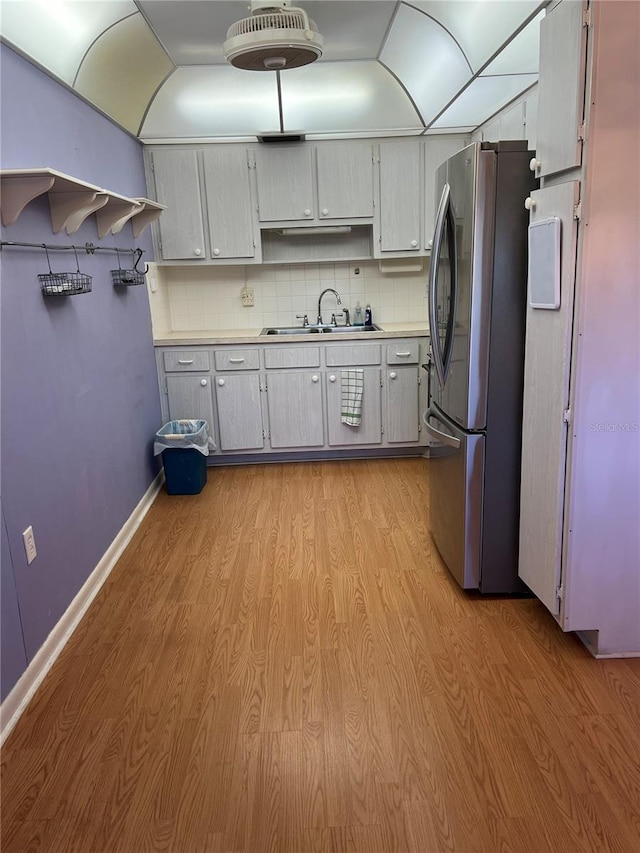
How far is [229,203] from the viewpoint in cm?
427

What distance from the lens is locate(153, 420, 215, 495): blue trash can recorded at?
383 centimetres

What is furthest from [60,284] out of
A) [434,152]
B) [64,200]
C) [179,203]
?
[434,152]

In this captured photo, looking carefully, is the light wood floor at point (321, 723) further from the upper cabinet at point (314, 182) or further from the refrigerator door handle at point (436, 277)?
the upper cabinet at point (314, 182)

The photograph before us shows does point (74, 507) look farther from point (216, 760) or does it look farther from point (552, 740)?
point (552, 740)

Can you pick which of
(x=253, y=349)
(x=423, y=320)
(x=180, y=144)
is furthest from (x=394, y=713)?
(x=180, y=144)

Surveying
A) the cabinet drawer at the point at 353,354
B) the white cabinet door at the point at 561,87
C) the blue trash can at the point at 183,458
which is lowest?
the blue trash can at the point at 183,458

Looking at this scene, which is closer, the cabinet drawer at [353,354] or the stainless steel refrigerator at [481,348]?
the stainless steel refrigerator at [481,348]

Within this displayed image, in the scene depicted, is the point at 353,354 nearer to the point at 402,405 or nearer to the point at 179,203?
the point at 402,405

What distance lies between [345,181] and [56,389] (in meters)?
2.70

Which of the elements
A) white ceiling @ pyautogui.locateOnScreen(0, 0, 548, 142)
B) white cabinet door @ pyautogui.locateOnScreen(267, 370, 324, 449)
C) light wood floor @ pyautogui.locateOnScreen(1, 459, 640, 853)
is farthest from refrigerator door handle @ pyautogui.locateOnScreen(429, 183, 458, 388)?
white cabinet door @ pyautogui.locateOnScreen(267, 370, 324, 449)

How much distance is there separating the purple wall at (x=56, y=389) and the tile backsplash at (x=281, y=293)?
116cm

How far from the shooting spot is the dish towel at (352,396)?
4246 mm

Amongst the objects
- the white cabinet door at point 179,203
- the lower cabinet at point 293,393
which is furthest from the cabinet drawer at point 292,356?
the white cabinet door at point 179,203

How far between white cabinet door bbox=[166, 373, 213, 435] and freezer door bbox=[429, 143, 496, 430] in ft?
6.73
